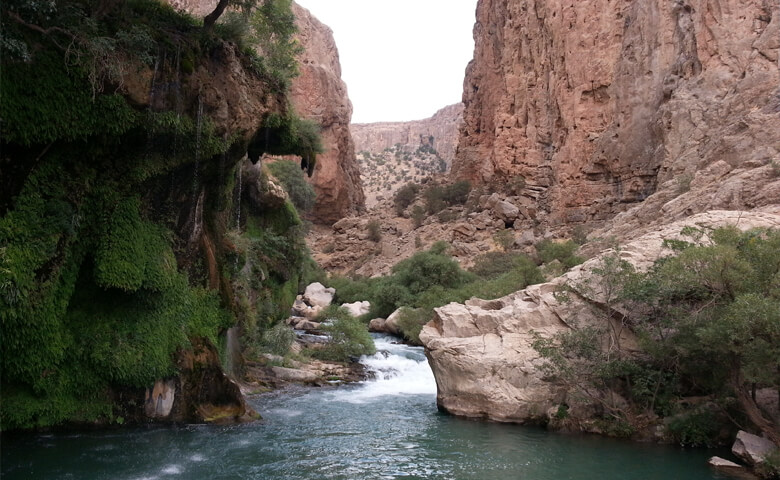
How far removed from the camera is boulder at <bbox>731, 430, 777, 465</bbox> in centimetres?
970

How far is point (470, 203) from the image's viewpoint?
47812 mm

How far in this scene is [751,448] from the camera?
9945mm

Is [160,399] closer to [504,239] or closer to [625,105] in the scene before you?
[504,239]

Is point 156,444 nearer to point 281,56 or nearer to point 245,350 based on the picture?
point 245,350

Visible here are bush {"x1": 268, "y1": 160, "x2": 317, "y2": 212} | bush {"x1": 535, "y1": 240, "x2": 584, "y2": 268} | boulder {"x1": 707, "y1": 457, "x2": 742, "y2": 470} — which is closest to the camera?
boulder {"x1": 707, "y1": 457, "x2": 742, "y2": 470}

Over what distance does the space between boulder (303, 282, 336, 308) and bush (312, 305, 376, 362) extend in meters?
14.1

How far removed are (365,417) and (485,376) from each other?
3074 millimetres

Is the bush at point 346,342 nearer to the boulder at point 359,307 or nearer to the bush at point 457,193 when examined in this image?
the boulder at point 359,307

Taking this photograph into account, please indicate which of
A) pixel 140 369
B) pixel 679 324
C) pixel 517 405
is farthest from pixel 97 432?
pixel 679 324

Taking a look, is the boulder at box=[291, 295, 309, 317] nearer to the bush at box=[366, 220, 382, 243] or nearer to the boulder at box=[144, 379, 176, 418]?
the bush at box=[366, 220, 382, 243]

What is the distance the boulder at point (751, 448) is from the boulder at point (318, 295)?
28.2 metres

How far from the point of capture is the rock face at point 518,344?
13.3m

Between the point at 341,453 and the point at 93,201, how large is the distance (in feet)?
21.8

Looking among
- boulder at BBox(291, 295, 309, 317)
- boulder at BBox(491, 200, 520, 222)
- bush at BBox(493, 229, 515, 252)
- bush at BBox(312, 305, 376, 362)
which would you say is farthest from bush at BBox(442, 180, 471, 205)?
bush at BBox(312, 305, 376, 362)
